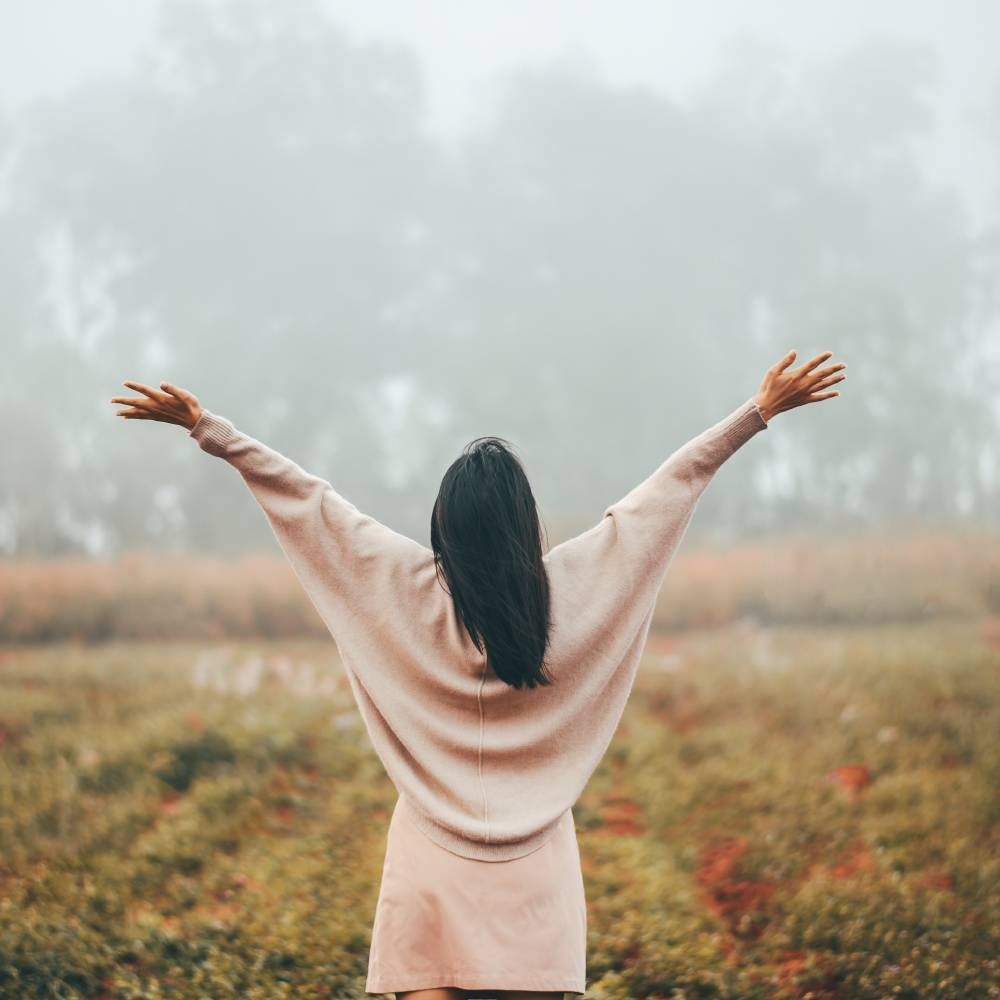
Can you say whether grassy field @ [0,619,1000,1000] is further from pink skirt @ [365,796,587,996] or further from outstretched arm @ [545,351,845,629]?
outstretched arm @ [545,351,845,629]

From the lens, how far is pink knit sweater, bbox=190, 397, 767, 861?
2064 millimetres

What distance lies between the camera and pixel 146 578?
929 cm

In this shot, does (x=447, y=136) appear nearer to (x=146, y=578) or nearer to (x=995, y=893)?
(x=146, y=578)

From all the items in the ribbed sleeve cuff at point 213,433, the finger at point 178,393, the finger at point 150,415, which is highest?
the finger at point 178,393

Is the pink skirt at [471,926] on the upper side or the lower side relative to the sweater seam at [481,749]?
lower

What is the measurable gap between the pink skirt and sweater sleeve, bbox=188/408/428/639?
0.45 meters

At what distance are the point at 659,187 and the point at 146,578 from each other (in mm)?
5713

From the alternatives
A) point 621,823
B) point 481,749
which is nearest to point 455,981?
point 481,749

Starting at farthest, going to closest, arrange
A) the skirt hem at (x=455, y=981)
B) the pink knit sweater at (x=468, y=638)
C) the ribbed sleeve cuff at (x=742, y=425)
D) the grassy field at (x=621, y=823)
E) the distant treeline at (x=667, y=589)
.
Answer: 1. the distant treeline at (x=667, y=589)
2. the grassy field at (x=621, y=823)
3. the ribbed sleeve cuff at (x=742, y=425)
4. the pink knit sweater at (x=468, y=638)
5. the skirt hem at (x=455, y=981)

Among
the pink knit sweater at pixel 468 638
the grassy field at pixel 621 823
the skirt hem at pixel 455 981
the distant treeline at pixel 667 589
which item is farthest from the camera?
the distant treeline at pixel 667 589

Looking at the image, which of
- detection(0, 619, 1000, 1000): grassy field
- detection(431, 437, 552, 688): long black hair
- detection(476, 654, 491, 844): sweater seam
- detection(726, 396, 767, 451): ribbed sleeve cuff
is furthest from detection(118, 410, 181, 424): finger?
detection(0, 619, 1000, 1000): grassy field

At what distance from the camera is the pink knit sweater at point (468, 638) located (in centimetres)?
206

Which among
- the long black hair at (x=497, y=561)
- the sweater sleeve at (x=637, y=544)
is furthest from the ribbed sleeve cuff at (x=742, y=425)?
the long black hair at (x=497, y=561)

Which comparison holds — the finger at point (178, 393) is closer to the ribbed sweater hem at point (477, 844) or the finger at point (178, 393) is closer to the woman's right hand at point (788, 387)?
the ribbed sweater hem at point (477, 844)
